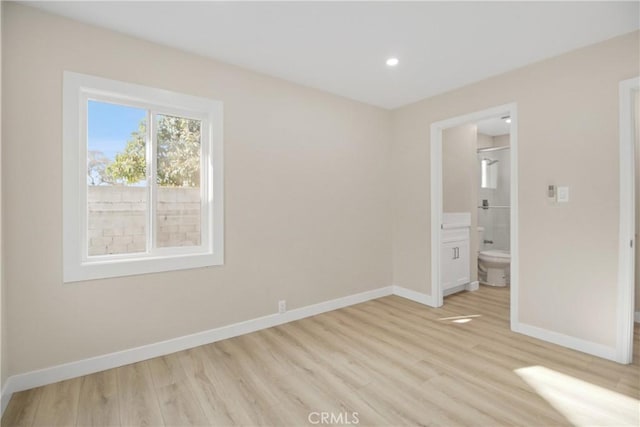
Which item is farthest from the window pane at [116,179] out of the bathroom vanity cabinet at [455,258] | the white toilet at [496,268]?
the white toilet at [496,268]

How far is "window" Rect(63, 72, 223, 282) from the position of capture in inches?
84.0

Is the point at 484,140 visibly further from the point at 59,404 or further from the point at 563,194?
→ the point at 59,404

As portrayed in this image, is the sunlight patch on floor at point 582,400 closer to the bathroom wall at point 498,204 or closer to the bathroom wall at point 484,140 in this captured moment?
the bathroom wall at point 498,204

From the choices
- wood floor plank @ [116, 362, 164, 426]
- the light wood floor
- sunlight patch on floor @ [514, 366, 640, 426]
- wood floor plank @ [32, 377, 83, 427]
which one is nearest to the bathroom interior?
the light wood floor

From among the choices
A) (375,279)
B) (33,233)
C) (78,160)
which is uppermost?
(78,160)

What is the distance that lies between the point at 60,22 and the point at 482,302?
4776 mm

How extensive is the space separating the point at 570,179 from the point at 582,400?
1.66m

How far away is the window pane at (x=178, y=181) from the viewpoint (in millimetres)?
2602

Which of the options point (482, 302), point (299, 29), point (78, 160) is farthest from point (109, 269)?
point (482, 302)

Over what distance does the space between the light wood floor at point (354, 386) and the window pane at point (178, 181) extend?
3.30 feet

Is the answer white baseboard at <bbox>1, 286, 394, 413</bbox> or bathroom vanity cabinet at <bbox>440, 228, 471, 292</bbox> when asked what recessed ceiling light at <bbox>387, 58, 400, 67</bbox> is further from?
white baseboard at <bbox>1, 286, 394, 413</bbox>

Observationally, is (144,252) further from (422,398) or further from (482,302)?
(482,302)

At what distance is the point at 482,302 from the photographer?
3764 mm

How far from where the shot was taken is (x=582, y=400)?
6.14 feet
